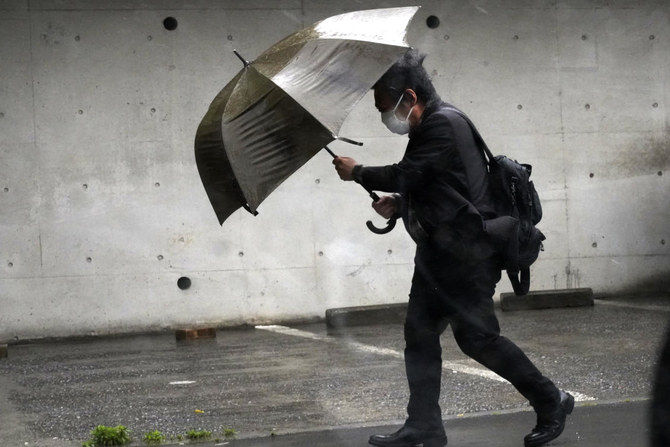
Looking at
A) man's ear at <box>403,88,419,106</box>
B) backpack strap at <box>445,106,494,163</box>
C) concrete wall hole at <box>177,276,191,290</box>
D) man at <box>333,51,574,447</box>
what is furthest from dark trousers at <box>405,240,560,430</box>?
concrete wall hole at <box>177,276,191,290</box>

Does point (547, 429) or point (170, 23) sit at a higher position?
point (170, 23)

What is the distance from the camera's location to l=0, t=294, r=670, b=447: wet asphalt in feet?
21.2

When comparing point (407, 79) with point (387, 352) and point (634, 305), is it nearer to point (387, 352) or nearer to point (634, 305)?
point (387, 352)

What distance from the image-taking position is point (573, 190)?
14445 mm

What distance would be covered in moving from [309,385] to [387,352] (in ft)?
6.27

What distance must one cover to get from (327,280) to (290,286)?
18.0 inches

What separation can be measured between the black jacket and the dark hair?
0.08 meters

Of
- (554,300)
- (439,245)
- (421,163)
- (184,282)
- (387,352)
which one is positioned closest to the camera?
(421,163)

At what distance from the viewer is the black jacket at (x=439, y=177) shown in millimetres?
5367

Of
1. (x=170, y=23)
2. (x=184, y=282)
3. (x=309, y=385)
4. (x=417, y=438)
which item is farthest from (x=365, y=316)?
(x=417, y=438)

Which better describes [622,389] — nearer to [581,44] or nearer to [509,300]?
[509,300]

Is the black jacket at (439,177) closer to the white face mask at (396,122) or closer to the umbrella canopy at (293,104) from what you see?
the white face mask at (396,122)

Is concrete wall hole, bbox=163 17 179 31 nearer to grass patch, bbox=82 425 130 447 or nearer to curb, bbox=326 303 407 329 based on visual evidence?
curb, bbox=326 303 407 329

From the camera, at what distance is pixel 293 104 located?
5363mm
